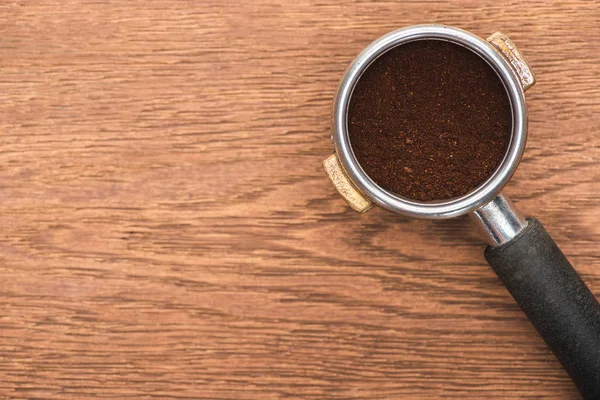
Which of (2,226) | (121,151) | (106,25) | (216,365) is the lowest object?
(216,365)

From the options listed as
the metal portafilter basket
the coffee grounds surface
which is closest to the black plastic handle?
the metal portafilter basket

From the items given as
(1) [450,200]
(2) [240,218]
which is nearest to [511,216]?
(1) [450,200]

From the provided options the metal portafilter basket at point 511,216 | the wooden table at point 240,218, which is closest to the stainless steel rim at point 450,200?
the metal portafilter basket at point 511,216

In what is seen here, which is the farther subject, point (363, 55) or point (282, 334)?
point (282, 334)

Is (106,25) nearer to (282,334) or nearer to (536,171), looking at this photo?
(282,334)

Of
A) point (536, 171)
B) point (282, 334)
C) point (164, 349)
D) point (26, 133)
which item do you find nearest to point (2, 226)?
Result: point (26, 133)

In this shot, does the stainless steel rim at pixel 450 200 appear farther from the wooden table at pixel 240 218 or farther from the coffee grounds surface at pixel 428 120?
the wooden table at pixel 240 218

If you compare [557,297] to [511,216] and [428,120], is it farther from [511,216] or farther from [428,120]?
[428,120]
